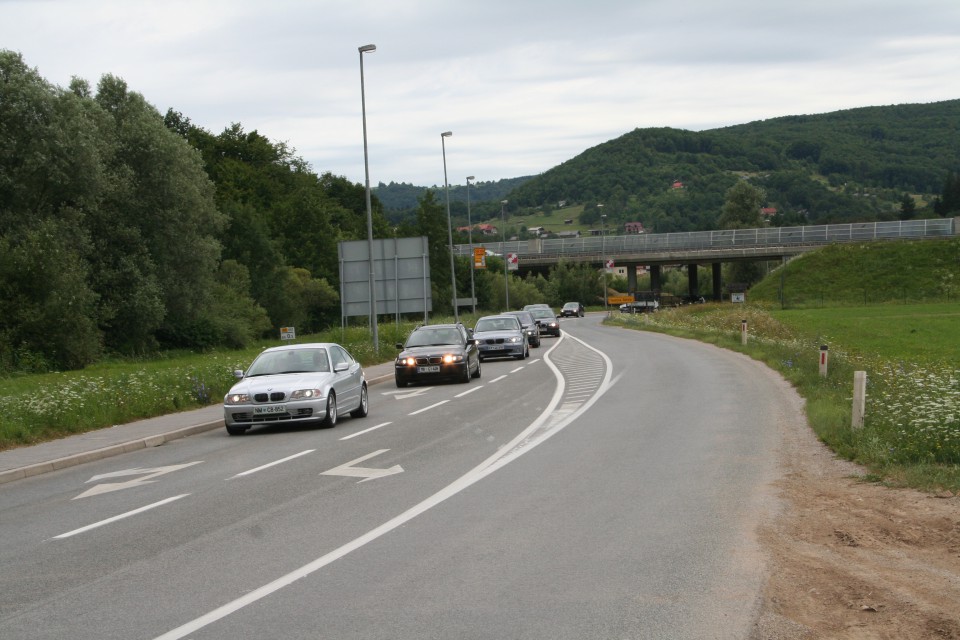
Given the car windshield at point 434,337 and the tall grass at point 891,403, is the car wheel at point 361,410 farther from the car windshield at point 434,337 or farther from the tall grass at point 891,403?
the car windshield at point 434,337

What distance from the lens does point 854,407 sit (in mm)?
13469

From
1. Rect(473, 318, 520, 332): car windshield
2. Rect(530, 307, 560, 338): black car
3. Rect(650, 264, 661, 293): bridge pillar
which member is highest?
Rect(473, 318, 520, 332): car windshield

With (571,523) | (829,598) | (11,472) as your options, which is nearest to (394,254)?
(11,472)

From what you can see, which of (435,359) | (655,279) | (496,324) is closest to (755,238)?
(655,279)

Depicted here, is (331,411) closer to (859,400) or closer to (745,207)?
(859,400)

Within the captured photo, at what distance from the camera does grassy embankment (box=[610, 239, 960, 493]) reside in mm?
11281

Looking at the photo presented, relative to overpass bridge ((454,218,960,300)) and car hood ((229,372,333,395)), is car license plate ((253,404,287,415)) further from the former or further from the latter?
overpass bridge ((454,218,960,300))

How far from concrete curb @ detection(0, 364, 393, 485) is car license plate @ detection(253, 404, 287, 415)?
1.53 meters

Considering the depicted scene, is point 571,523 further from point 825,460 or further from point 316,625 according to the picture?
point 825,460

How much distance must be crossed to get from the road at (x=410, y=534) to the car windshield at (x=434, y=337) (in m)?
10.8

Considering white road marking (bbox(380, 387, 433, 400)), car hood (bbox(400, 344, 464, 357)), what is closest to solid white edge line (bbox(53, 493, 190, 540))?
white road marking (bbox(380, 387, 433, 400))

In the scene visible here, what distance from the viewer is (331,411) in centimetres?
1780

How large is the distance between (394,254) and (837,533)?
32.1 m

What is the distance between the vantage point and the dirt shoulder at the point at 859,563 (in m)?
5.84
